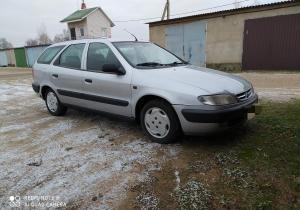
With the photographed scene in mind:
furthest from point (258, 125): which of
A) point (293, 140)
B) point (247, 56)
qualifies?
point (247, 56)

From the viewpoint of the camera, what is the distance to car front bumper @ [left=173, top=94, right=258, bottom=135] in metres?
3.58

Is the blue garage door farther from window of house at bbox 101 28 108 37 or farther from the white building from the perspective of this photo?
window of house at bbox 101 28 108 37

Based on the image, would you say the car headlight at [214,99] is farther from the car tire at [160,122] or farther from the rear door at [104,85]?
the rear door at [104,85]

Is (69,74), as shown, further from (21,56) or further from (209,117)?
(21,56)

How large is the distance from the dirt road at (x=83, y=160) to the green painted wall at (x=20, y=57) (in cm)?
2787

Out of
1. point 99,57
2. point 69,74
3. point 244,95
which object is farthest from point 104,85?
point 244,95

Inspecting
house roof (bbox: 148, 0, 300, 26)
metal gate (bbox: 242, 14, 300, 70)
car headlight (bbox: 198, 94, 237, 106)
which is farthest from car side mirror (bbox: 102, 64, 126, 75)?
house roof (bbox: 148, 0, 300, 26)

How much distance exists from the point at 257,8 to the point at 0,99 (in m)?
11.2

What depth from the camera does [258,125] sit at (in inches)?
179

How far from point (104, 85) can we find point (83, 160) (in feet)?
4.47

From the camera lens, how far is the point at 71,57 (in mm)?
5516

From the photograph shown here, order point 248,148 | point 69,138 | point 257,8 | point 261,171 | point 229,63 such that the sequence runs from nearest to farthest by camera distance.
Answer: point 261,171
point 248,148
point 69,138
point 257,8
point 229,63

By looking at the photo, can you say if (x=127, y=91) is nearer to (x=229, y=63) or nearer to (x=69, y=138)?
(x=69, y=138)

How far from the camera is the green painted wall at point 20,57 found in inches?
1219
